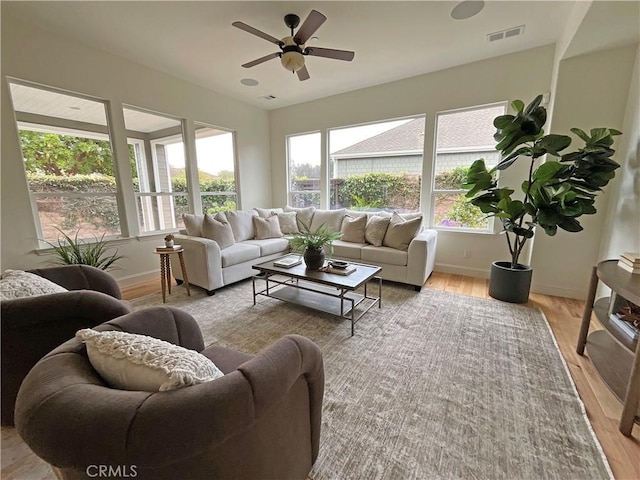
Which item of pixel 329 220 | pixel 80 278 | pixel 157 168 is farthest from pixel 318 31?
pixel 80 278

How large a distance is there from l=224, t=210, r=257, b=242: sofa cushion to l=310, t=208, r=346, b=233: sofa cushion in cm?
99

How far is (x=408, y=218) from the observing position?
371 centimetres

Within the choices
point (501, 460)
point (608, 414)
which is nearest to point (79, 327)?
point (501, 460)

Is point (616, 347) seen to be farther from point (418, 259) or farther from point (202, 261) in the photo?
point (202, 261)

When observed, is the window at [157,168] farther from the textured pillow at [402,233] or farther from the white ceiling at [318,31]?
the textured pillow at [402,233]

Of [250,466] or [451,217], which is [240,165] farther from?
[250,466]

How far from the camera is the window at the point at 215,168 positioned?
449 cm

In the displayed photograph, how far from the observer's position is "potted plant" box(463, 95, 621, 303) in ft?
7.82

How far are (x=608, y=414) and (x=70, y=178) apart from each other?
5.11 metres

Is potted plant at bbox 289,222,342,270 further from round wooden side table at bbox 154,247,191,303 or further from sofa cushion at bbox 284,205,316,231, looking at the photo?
sofa cushion at bbox 284,205,316,231

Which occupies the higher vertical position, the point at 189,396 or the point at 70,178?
the point at 70,178

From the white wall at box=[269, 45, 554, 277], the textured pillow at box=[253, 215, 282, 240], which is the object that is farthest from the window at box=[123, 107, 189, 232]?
the white wall at box=[269, 45, 554, 277]

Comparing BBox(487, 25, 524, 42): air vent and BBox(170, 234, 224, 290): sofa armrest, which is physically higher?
BBox(487, 25, 524, 42): air vent

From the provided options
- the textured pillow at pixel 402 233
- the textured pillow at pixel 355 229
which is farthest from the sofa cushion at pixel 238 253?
the textured pillow at pixel 402 233
